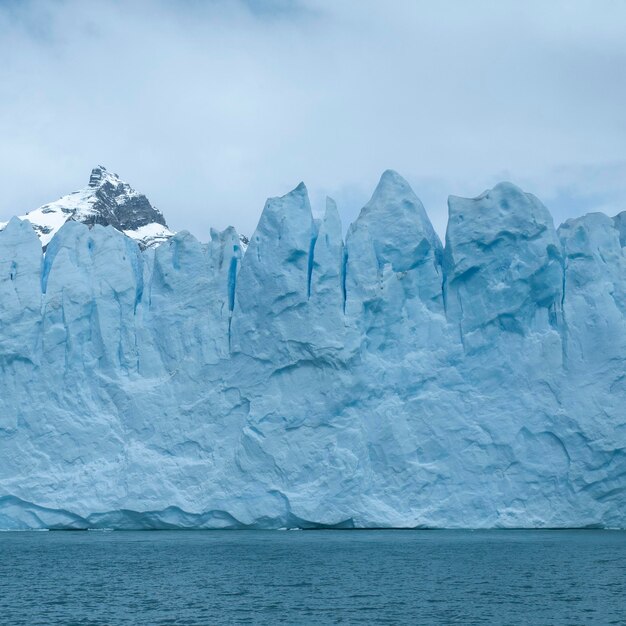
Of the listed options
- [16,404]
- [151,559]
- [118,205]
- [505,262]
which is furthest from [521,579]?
[118,205]

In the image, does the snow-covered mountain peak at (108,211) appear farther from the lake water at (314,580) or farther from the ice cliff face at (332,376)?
the lake water at (314,580)

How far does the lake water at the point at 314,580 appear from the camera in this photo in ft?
47.2

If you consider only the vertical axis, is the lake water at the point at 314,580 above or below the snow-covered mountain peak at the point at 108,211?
below

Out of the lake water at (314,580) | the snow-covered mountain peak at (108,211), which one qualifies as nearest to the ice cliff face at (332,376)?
the lake water at (314,580)

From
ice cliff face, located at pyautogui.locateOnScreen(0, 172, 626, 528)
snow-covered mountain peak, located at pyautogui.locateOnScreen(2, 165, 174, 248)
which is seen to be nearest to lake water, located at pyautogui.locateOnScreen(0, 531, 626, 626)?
ice cliff face, located at pyautogui.locateOnScreen(0, 172, 626, 528)

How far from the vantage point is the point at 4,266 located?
92.7ft

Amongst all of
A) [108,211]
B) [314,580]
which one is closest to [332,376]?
[314,580]

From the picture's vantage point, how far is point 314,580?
58.1 feet

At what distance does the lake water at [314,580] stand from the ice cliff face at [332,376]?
3.52 feet

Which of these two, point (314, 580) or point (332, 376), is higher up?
point (332, 376)

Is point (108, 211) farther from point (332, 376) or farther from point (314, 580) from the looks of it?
point (314, 580)

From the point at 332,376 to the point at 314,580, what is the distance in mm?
8906

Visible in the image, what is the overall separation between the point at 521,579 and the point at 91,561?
8421 mm

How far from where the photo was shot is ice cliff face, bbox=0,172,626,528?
25516 millimetres
